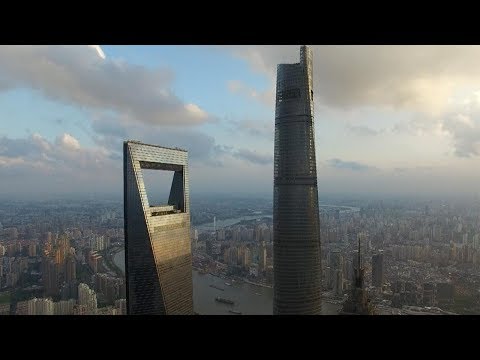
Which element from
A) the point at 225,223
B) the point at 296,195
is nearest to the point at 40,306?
the point at 296,195

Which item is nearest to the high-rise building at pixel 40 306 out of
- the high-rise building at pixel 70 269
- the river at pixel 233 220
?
the high-rise building at pixel 70 269

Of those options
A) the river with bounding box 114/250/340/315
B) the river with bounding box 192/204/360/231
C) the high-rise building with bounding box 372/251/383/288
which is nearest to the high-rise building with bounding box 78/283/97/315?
the river with bounding box 114/250/340/315

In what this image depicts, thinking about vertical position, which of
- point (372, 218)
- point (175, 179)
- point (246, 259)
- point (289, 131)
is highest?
point (289, 131)

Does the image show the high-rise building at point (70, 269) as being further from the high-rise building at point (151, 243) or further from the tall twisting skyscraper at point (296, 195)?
the tall twisting skyscraper at point (296, 195)

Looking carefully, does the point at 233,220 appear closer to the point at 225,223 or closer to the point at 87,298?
the point at 225,223
